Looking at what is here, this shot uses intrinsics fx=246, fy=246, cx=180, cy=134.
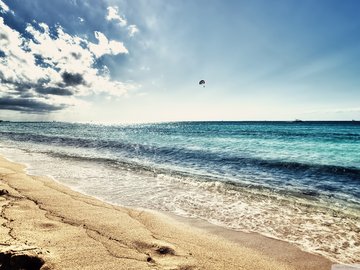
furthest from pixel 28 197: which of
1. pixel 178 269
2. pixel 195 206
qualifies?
pixel 178 269

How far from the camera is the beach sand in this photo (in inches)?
153

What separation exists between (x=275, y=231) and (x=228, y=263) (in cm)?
237

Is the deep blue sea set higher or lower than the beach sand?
lower

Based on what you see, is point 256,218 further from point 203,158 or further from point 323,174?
point 203,158

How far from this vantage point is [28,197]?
7410mm

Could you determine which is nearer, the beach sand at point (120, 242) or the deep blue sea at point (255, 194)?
the beach sand at point (120, 242)

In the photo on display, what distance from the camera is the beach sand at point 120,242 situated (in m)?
3.90

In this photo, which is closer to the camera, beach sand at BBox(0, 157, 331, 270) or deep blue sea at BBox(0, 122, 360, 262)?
beach sand at BBox(0, 157, 331, 270)

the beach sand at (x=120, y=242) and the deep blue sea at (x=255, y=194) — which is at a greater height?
the beach sand at (x=120, y=242)

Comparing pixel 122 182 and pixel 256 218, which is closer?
pixel 256 218

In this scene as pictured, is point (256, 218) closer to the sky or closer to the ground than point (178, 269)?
closer to the ground

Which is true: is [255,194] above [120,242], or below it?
below

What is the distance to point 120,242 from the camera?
481 centimetres

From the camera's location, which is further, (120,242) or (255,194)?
(255,194)
